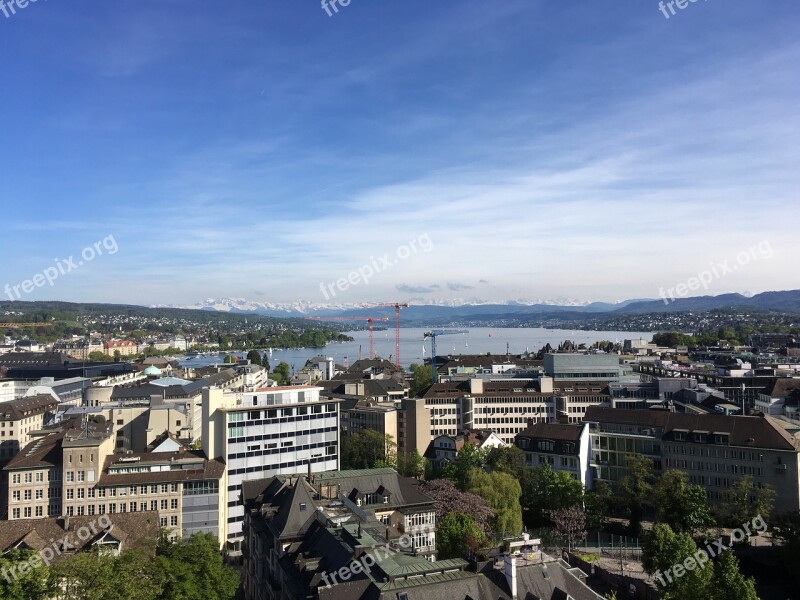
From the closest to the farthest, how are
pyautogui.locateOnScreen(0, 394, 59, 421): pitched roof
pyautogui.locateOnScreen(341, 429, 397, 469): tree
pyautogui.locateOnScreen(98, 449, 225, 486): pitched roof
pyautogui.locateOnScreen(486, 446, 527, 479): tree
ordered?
pyautogui.locateOnScreen(98, 449, 225, 486): pitched roof → pyautogui.locateOnScreen(486, 446, 527, 479): tree → pyautogui.locateOnScreen(341, 429, 397, 469): tree → pyautogui.locateOnScreen(0, 394, 59, 421): pitched roof

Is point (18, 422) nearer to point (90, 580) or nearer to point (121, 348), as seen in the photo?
point (90, 580)

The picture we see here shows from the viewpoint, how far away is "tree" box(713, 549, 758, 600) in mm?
21266

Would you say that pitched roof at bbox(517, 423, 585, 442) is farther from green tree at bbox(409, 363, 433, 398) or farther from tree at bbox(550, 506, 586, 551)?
green tree at bbox(409, 363, 433, 398)

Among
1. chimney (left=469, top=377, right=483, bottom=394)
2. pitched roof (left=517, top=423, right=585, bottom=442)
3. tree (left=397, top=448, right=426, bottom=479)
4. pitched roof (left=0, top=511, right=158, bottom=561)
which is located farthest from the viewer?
chimney (left=469, top=377, right=483, bottom=394)

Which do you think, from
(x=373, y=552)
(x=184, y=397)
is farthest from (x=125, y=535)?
(x=184, y=397)

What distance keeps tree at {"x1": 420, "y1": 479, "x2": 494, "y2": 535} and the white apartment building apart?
839cm

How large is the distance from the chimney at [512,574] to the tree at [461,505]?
44.3 ft

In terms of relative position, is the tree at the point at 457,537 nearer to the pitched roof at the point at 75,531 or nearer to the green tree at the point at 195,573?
the green tree at the point at 195,573

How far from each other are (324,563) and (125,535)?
1234 cm

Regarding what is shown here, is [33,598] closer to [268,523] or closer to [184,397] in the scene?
[268,523]

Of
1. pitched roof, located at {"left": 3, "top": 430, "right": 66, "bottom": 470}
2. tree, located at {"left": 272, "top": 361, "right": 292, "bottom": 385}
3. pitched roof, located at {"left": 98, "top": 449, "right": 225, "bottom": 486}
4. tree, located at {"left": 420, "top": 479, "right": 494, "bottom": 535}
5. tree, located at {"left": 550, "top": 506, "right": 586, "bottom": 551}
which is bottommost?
tree, located at {"left": 550, "top": 506, "right": 586, "bottom": 551}

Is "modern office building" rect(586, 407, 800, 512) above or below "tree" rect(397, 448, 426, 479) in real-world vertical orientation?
above

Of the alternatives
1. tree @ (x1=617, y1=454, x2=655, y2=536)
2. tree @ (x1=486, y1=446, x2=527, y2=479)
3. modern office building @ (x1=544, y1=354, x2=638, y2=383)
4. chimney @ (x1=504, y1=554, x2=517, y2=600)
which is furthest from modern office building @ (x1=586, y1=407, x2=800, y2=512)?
chimney @ (x1=504, y1=554, x2=517, y2=600)

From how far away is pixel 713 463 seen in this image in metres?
38.1
